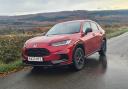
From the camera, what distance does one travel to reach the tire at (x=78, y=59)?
10.6 m

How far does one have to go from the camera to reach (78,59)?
1091cm

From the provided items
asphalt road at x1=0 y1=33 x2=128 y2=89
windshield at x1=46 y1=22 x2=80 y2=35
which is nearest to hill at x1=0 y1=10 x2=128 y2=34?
windshield at x1=46 y1=22 x2=80 y2=35

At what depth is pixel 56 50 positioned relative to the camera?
10219mm

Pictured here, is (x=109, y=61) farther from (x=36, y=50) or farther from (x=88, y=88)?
(x=88, y=88)

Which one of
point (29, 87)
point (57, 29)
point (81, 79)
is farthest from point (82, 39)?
point (29, 87)

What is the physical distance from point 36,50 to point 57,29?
203 cm

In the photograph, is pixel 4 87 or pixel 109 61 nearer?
pixel 4 87

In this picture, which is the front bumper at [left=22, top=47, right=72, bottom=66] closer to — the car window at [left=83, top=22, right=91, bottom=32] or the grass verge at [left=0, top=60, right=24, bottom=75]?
the grass verge at [left=0, top=60, right=24, bottom=75]

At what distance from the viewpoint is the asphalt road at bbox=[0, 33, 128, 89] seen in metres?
8.63

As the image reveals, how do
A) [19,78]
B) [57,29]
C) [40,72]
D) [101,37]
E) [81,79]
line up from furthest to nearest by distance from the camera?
[101,37]
[57,29]
[40,72]
[19,78]
[81,79]

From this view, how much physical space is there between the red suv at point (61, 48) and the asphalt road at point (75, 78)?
0.43m

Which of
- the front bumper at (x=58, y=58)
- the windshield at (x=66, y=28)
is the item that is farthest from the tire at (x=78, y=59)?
the windshield at (x=66, y=28)

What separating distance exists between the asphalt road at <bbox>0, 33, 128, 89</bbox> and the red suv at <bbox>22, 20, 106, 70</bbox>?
43cm

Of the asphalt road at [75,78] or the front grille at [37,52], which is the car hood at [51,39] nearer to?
the front grille at [37,52]
